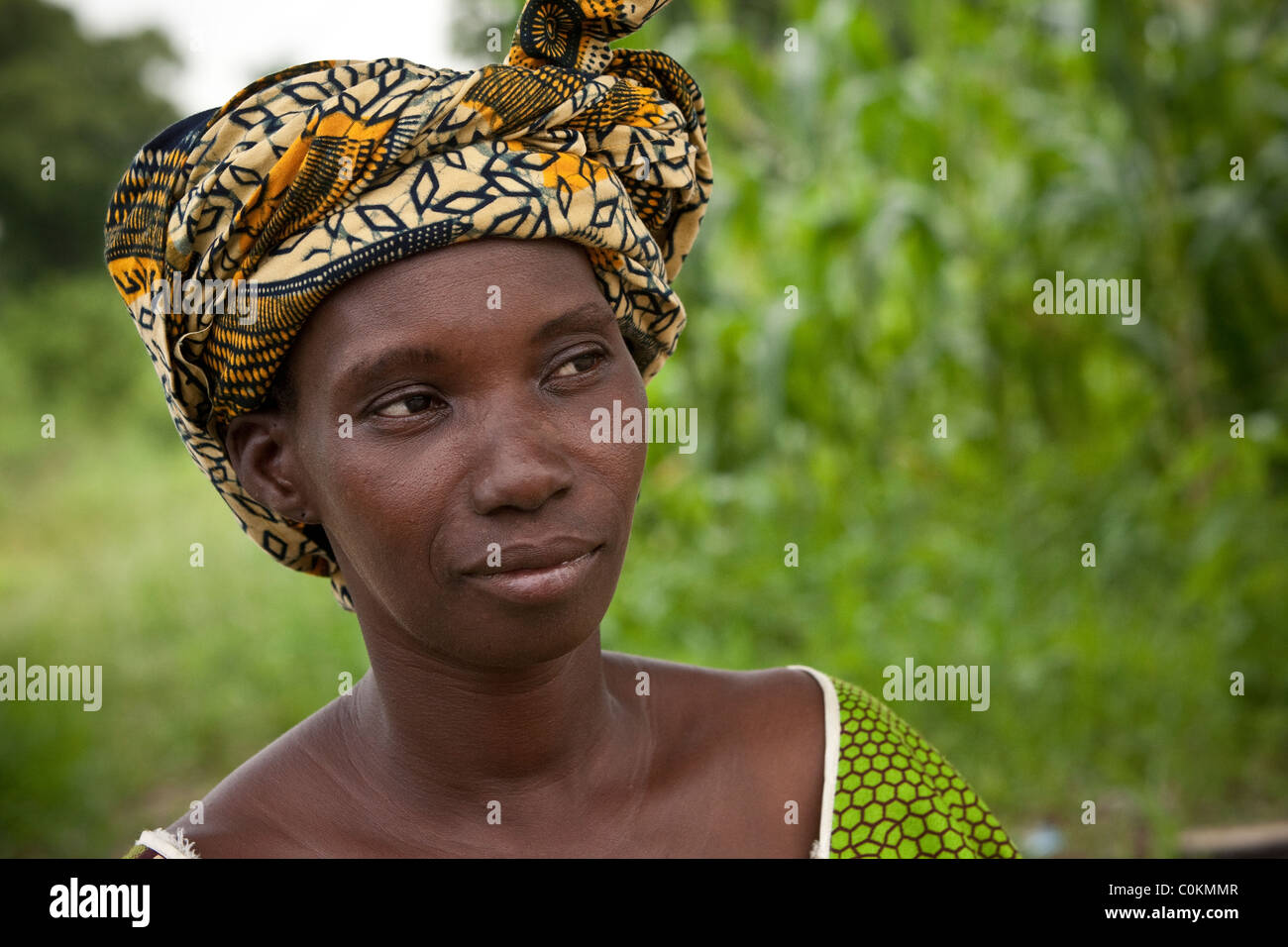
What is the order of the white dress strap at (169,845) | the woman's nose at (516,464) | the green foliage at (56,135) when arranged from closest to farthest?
the woman's nose at (516,464) → the white dress strap at (169,845) → the green foliage at (56,135)

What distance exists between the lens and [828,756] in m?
1.41

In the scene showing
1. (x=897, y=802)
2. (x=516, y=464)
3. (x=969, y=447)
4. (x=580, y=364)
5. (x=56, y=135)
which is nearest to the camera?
(x=516, y=464)

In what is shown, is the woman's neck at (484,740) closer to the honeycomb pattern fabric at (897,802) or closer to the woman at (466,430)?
the woman at (466,430)

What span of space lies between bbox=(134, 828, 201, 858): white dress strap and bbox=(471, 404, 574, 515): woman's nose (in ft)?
1.48

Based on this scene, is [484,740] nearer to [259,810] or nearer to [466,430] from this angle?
[259,810]

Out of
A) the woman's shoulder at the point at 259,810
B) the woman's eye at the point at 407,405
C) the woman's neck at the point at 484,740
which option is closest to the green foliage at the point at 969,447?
the woman's neck at the point at 484,740

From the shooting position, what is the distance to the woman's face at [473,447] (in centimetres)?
113

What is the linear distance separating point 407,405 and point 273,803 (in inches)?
17.3

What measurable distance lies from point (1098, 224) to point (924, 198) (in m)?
0.53

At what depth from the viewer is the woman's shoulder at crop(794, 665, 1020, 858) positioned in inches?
54.2

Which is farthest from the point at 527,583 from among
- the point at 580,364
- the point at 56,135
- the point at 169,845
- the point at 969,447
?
the point at 56,135

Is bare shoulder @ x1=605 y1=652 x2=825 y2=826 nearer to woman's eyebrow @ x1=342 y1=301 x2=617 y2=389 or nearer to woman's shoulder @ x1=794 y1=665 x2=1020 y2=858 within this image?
woman's shoulder @ x1=794 y1=665 x2=1020 y2=858

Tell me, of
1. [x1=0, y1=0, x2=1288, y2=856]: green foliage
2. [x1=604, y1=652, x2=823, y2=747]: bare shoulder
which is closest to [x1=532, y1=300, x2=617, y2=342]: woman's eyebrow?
[x1=604, y1=652, x2=823, y2=747]: bare shoulder
